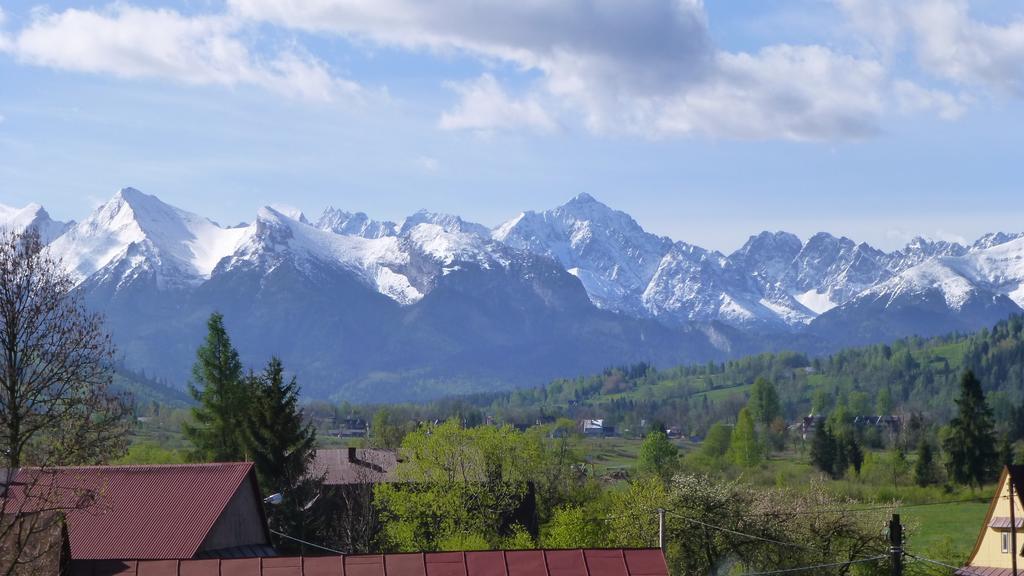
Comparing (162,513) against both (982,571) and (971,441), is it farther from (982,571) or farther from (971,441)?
(971,441)

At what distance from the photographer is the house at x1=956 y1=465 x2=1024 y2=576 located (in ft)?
223

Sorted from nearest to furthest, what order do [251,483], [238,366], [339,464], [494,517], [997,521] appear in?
[251,483] < [997,521] < [494,517] < [238,366] < [339,464]

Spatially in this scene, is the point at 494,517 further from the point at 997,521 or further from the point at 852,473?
the point at 852,473

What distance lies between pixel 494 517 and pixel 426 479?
15.1 feet

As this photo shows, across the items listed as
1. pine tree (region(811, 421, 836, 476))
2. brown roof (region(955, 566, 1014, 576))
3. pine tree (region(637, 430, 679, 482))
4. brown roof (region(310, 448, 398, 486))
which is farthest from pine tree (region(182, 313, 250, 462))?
pine tree (region(811, 421, 836, 476))

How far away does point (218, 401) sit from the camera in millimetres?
79312

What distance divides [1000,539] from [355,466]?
42066mm

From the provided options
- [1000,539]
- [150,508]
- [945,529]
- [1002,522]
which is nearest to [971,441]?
[945,529]

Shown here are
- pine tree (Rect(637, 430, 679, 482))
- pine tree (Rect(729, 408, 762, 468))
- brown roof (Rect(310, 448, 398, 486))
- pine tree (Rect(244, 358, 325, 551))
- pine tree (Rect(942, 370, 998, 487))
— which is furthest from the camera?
pine tree (Rect(729, 408, 762, 468))

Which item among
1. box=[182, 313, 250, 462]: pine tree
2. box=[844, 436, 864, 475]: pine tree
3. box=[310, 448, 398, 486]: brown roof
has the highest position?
box=[182, 313, 250, 462]: pine tree

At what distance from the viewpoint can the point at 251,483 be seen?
4591 cm

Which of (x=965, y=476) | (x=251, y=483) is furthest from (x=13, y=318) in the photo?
(x=965, y=476)

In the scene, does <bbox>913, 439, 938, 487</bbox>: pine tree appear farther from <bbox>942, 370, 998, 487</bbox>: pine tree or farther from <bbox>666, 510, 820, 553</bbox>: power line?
<bbox>666, 510, 820, 553</bbox>: power line

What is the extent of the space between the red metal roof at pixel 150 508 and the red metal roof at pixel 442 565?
1016 cm
